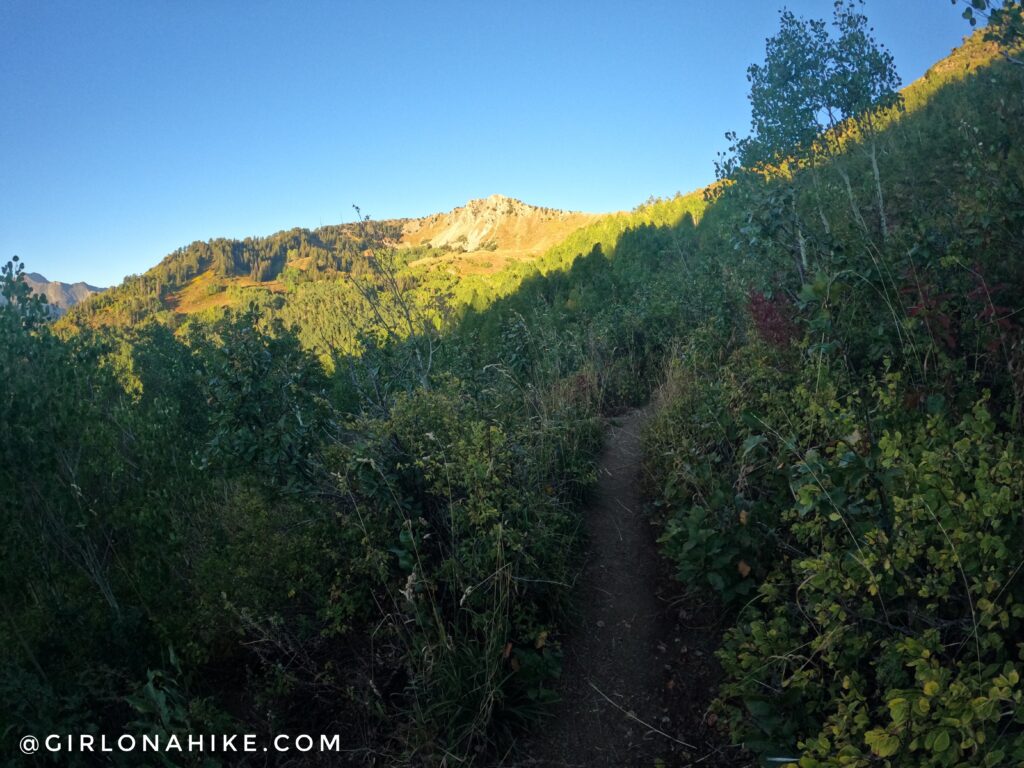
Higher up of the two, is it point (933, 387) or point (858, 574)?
point (933, 387)

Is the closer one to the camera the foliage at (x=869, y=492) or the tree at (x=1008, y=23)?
the foliage at (x=869, y=492)

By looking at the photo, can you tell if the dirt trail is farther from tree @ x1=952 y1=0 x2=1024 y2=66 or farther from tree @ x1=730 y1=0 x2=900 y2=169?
tree @ x1=730 y1=0 x2=900 y2=169

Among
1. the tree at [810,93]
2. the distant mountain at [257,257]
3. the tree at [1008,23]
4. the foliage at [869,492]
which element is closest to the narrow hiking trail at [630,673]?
the foliage at [869,492]

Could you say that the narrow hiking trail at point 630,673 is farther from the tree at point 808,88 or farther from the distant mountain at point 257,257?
the distant mountain at point 257,257

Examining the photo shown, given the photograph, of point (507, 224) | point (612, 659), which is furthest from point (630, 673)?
point (507, 224)

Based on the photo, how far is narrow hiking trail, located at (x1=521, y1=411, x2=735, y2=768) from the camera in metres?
3.30

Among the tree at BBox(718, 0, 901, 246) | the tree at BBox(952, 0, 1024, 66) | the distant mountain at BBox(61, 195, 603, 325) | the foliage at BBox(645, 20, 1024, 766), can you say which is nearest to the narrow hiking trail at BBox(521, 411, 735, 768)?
the foliage at BBox(645, 20, 1024, 766)

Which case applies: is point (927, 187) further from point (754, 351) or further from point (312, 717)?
point (312, 717)

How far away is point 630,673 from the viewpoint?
3.84m

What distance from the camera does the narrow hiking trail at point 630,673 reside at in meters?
3.30

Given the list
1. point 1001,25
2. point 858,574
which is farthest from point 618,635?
point 1001,25

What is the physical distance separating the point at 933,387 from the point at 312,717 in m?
4.50

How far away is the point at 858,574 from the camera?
Answer: 2.46 meters

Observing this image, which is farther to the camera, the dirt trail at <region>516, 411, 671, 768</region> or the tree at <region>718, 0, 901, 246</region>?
the tree at <region>718, 0, 901, 246</region>
